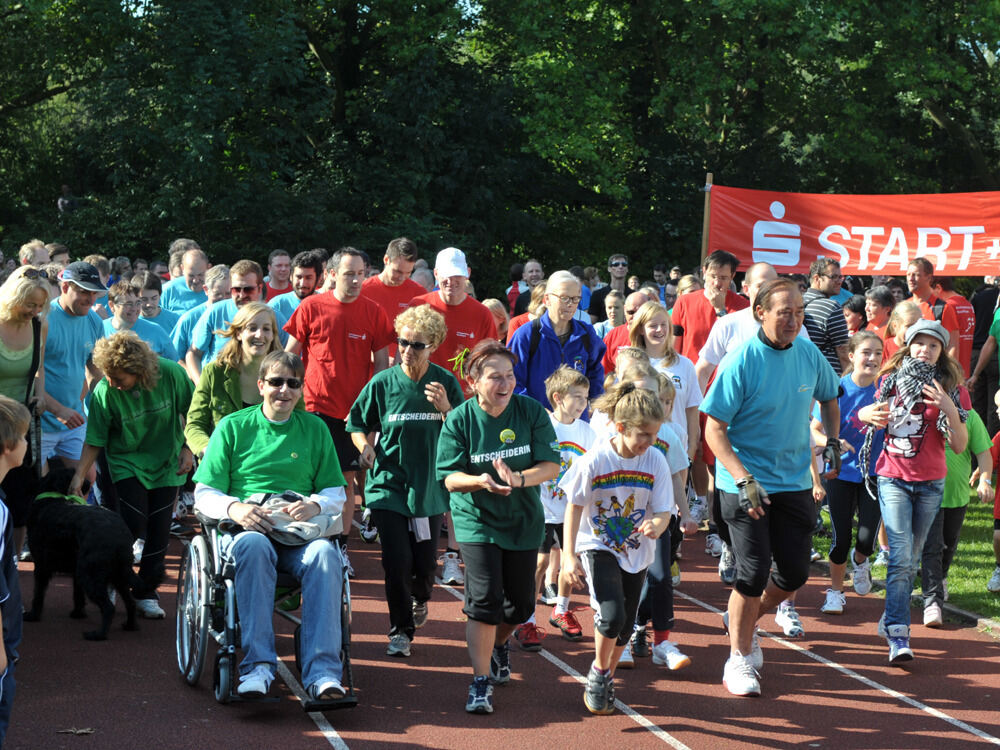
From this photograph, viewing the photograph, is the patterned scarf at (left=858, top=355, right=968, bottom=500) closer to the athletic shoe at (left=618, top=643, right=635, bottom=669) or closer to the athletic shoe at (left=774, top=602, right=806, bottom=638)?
the athletic shoe at (left=774, top=602, right=806, bottom=638)

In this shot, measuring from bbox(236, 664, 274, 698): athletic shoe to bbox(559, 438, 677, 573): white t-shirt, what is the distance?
162cm

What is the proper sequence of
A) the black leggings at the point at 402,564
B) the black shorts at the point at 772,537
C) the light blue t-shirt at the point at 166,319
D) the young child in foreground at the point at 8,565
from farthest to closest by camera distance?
the light blue t-shirt at the point at 166,319
the black leggings at the point at 402,564
the black shorts at the point at 772,537
the young child in foreground at the point at 8,565

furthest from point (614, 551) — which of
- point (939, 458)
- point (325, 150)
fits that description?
point (325, 150)

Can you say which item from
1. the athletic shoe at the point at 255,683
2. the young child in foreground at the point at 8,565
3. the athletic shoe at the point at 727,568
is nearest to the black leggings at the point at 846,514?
the athletic shoe at the point at 727,568

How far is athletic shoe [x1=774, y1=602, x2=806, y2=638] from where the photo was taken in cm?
780

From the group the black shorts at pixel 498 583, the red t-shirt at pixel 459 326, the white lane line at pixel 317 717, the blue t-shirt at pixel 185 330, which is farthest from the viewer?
the blue t-shirt at pixel 185 330

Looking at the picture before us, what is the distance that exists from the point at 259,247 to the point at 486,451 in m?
18.0

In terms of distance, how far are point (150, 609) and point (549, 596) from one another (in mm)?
2595

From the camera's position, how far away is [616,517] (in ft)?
20.1

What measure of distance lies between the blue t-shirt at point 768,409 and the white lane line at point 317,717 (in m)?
2.37

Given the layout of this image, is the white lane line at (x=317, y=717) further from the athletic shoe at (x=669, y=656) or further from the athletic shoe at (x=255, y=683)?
the athletic shoe at (x=669, y=656)

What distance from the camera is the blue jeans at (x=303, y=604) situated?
18.9 ft

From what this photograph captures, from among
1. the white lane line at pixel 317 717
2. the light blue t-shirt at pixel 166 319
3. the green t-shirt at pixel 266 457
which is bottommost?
the white lane line at pixel 317 717

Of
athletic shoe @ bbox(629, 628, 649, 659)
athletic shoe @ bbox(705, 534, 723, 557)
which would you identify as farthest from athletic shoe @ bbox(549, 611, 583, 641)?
athletic shoe @ bbox(705, 534, 723, 557)
